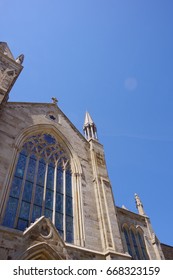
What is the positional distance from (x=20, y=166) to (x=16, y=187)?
1311mm

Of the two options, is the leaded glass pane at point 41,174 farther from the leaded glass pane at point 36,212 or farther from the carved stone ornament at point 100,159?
the carved stone ornament at point 100,159

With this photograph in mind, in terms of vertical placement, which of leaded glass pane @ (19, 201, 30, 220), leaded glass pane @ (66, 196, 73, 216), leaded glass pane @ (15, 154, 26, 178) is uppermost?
leaded glass pane @ (15, 154, 26, 178)

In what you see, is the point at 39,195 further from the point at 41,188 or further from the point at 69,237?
the point at 69,237

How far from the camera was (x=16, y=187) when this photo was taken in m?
9.95

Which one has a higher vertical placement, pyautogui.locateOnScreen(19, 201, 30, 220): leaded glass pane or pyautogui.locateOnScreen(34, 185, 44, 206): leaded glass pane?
pyautogui.locateOnScreen(34, 185, 44, 206): leaded glass pane

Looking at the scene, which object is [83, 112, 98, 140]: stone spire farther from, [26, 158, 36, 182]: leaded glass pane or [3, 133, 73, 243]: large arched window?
[26, 158, 36, 182]: leaded glass pane

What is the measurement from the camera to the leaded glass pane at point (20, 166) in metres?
10.5

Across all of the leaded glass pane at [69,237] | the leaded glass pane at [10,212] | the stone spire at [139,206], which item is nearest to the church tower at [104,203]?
the leaded glass pane at [69,237]

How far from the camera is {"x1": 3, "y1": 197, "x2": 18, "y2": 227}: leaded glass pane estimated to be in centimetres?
865

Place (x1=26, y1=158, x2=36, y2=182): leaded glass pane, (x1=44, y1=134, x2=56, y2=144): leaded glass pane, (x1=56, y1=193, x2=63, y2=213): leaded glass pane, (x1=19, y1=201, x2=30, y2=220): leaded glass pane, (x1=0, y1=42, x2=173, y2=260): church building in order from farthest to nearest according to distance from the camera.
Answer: (x1=44, y1=134, x2=56, y2=144): leaded glass pane
(x1=26, y1=158, x2=36, y2=182): leaded glass pane
(x1=56, y1=193, x2=63, y2=213): leaded glass pane
(x1=19, y1=201, x2=30, y2=220): leaded glass pane
(x1=0, y1=42, x2=173, y2=260): church building

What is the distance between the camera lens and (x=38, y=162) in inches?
470

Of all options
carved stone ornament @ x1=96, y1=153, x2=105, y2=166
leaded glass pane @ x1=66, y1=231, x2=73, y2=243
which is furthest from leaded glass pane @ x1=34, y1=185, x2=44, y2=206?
carved stone ornament @ x1=96, y1=153, x2=105, y2=166
